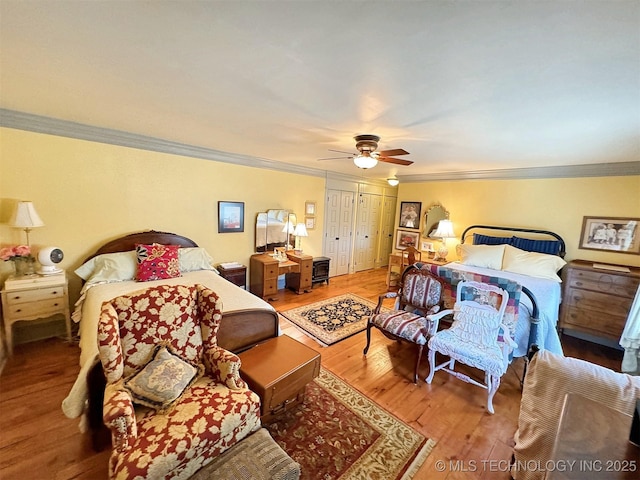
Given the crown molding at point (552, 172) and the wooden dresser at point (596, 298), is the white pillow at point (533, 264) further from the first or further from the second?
the crown molding at point (552, 172)

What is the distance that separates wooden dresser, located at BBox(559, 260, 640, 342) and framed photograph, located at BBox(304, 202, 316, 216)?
13.7ft

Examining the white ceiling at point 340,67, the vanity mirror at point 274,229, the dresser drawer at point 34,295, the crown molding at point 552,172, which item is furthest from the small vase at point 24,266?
the crown molding at point 552,172

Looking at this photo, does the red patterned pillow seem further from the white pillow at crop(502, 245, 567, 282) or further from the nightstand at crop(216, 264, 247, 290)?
the white pillow at crop(502, 245, 567, 282)

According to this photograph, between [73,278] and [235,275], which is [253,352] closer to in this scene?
[235,275]

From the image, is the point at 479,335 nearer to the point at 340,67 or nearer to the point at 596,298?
the point at 596,298

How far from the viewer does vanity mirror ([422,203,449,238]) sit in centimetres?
526

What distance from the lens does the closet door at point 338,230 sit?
585 centimetres

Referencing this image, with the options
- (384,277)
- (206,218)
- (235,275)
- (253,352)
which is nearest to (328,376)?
(253,352)

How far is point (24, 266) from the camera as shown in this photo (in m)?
2.77

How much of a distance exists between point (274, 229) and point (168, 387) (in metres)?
3.51

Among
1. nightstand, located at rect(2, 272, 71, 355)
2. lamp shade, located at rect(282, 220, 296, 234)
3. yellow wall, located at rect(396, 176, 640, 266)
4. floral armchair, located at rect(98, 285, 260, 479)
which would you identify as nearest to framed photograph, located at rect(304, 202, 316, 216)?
lamp shade, located at rect(282, 220, 296, 234)

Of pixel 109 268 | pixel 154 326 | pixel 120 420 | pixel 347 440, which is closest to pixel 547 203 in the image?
pixel 347 440

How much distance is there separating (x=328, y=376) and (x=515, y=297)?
1.93m

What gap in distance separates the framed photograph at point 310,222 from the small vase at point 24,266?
3831 mm
